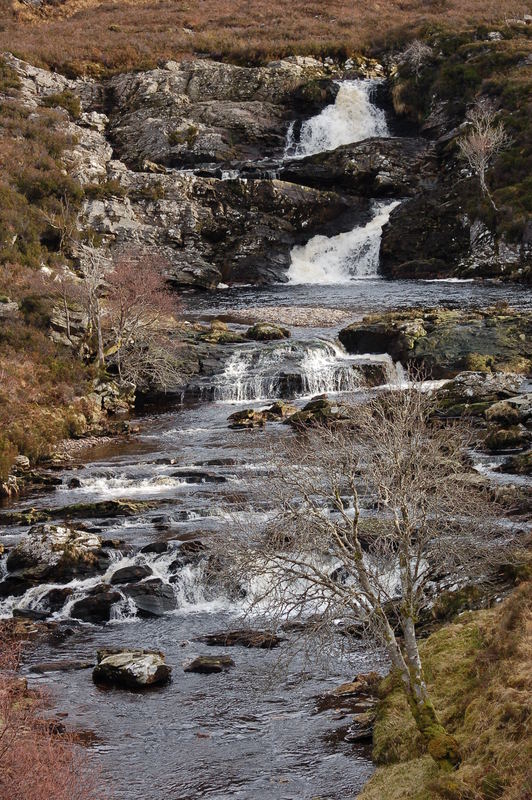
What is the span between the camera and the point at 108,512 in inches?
974

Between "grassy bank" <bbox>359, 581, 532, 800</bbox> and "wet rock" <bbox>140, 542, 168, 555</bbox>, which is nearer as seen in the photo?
"grassy bank" <bbox>359, 581, 532, 800</bbox>

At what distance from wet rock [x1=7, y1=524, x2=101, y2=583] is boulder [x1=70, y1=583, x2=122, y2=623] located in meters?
1.25

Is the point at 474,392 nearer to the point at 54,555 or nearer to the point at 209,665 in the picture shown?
the point at 54,555

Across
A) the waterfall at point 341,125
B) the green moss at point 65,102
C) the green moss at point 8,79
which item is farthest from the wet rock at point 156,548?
the green moss at point 8,79

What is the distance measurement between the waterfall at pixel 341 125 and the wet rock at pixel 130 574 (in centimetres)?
5972

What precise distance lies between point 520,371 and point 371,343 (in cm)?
791

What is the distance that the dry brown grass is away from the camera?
8494 cm

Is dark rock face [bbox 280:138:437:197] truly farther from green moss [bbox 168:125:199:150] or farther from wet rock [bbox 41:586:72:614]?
wet rock [bbox 41:586:72:614]

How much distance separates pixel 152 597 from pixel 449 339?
2362cm

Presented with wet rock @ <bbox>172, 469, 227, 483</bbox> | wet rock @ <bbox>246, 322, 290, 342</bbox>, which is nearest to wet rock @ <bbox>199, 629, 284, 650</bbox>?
wet rock @ <bbox>172, 469, 227, 483</bbox>

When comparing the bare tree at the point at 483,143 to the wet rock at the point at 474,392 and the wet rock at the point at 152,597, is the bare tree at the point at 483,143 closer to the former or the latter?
the wet rock at the point at 474,392

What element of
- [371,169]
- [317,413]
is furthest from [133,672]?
[371,169]

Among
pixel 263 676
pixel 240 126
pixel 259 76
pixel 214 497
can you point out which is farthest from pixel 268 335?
pixel 259 76

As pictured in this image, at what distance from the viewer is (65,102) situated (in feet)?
245
